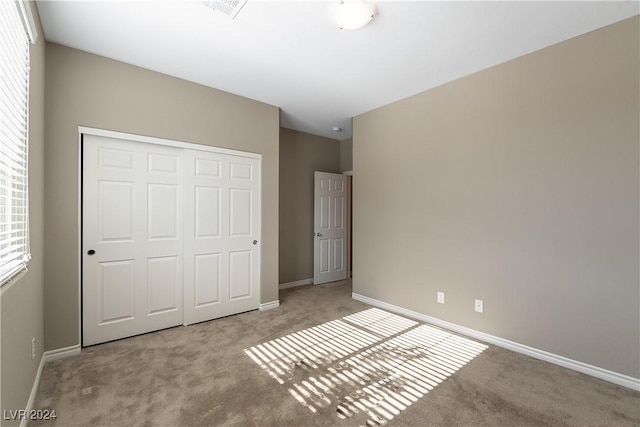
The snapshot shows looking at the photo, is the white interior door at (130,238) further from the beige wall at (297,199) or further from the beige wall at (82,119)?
the beige wall at (297,199)

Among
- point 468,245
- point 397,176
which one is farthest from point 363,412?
point 397,176

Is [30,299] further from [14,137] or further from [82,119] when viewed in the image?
[82,119]

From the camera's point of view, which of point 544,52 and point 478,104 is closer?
point 544,52

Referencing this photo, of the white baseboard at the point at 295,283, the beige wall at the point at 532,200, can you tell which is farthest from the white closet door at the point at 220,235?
the beige wall at the point at 532,200

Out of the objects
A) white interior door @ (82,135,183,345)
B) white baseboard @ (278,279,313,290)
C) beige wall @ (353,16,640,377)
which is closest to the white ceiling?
beige wall @ (353,16,640,377)

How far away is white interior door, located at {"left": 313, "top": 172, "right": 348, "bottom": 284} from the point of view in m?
5.05

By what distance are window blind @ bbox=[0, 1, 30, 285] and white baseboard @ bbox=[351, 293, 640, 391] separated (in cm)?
351

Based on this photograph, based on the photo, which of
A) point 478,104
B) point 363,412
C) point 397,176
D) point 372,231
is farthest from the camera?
point 372,231

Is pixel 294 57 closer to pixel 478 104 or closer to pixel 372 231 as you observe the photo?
pixel 478 104

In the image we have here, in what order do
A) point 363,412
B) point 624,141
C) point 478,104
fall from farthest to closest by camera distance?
point 478,104, point 624,141, point 363,412

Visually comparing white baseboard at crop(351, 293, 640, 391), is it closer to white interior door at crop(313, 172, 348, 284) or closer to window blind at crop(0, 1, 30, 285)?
white interior door at crop(313, 172, 348, 284)

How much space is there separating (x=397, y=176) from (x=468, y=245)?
3.97 feet

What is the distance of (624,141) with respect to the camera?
2119 mm

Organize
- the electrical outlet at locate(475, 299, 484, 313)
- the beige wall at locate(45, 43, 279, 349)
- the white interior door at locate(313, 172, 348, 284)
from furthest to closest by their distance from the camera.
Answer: the white interior door at locate(313, 172, 348, 284)
the electrical outlet at locate(475, 299, 484, 313)
the beige wall at locate(45, 43, 279, 349)
